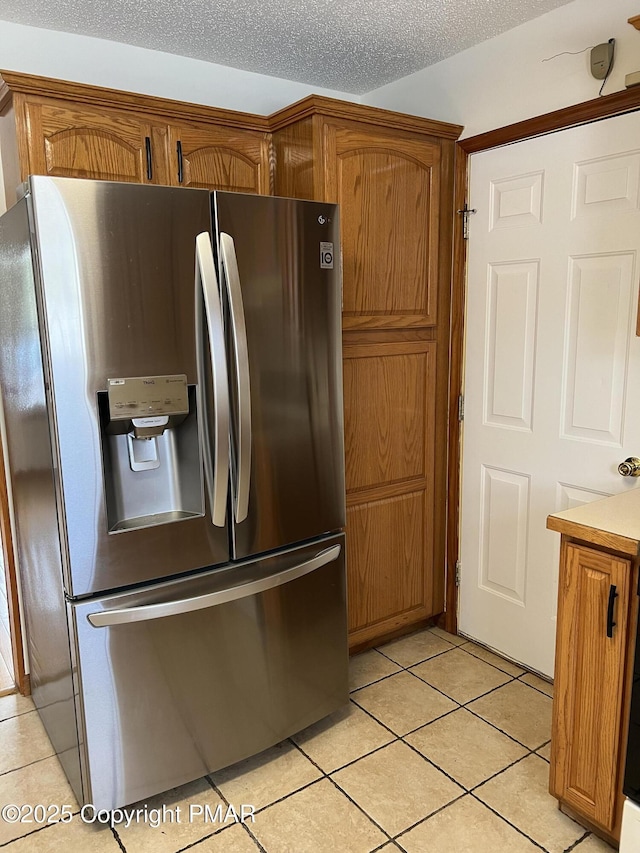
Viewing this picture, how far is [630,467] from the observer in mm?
2139

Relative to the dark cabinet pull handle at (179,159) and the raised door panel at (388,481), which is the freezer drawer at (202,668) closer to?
the raised door panel at (388,481)

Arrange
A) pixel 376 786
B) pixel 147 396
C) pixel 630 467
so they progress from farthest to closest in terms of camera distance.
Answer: pixel 630 467
pixel 376 786
pixel 147 396

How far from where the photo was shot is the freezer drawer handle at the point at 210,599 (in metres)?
1.73

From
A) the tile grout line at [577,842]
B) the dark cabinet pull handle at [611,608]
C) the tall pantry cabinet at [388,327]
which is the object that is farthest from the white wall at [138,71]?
the tile grout line at [577,842]

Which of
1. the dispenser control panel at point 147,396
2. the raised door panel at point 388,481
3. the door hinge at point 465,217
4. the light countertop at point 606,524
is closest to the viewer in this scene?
the light countertop at point 606,524

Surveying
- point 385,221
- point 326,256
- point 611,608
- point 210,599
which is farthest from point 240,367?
point 611,608

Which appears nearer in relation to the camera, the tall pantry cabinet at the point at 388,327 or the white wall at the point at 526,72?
the white wall at the point at 526,72

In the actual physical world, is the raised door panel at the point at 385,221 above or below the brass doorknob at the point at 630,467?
above

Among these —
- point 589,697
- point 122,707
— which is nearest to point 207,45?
point 122,707

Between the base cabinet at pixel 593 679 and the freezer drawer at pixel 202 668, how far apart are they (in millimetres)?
757

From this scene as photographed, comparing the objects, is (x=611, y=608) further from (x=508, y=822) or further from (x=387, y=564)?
(x=387, y=564)

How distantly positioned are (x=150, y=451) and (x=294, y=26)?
5.14 ft

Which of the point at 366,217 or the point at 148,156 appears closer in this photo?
the point at 148,156

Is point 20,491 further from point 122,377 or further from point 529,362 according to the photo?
point 529,362
